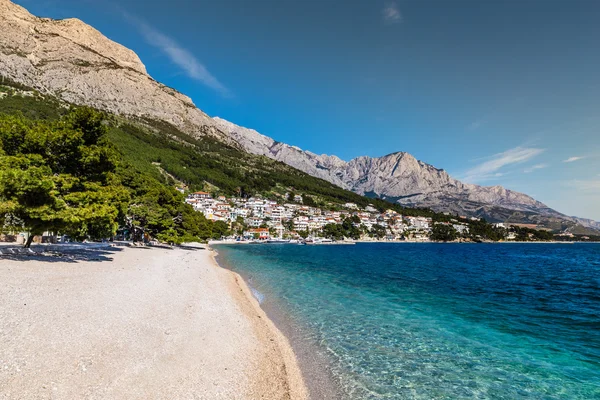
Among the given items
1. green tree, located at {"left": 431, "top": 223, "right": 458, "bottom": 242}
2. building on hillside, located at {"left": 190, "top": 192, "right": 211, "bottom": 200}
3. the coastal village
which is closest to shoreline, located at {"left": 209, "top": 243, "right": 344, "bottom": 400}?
the coastal village

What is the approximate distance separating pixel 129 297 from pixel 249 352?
22.2 feet

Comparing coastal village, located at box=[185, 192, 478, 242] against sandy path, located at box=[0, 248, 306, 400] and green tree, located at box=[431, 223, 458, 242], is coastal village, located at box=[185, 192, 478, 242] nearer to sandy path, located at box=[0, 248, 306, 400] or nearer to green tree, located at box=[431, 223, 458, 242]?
green tree, located at box=[431, 223, 458, 242]

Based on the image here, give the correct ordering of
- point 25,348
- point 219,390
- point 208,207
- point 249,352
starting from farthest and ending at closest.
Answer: point 208,207
point 249,352
point 219,390
point 25,348

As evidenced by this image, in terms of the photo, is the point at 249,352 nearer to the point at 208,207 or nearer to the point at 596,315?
the point at 596,315

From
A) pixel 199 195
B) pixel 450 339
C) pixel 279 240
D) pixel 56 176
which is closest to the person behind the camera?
pixel 450 339

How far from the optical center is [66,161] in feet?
77.2

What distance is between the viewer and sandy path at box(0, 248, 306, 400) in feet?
21.4

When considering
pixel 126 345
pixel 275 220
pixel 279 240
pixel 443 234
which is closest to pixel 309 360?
pixel 126 345

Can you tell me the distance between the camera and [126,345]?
28.3ft

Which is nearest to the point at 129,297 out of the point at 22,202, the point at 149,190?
the point at 22,202

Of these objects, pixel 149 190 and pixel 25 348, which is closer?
pixel 25 348

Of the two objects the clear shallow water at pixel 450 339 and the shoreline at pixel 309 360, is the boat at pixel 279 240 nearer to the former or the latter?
the clear shallow water at pixel 450 339

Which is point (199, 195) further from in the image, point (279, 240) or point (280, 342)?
point (280, 342)

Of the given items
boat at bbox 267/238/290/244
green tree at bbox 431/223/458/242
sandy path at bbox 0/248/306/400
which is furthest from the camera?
green tree at bbox 431/223/458/242
